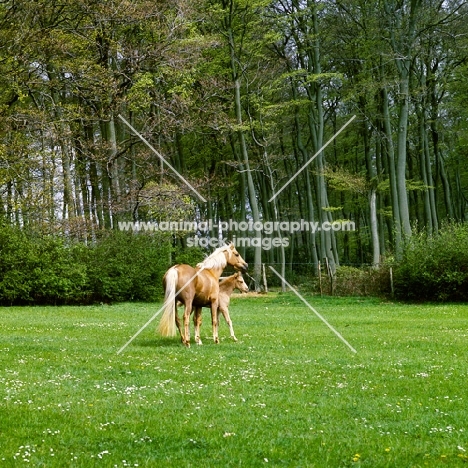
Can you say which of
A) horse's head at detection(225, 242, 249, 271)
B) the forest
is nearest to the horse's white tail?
horse's head at detection(225, 242, 249, 271)

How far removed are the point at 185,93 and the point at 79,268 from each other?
34.7ft

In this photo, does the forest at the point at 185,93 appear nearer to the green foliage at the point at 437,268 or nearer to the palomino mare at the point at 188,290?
the green foliage at the point at 437,268

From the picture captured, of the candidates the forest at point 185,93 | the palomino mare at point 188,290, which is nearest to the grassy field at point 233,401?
the palomino mare at point 188,290

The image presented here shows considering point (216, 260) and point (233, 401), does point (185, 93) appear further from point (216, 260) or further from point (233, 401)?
point (233, 401)

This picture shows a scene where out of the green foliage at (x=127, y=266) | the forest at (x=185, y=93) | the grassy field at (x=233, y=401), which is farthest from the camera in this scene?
the green foliage at (x=127, y=266)

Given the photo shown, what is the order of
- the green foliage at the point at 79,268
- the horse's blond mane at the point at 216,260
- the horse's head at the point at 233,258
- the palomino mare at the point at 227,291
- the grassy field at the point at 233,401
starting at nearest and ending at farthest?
the grassy field at the point at 233,401, the horse's blond mane at the point at 216,260, the palomino mare at the point at 227,291, the horse's head at the point at 233,258, the green foliage at the point at 79,268

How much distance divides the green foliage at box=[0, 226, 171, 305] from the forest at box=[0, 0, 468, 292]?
2.65 ft

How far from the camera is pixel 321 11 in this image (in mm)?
37750

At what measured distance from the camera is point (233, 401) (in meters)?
7.39

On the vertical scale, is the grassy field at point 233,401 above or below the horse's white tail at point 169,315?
below

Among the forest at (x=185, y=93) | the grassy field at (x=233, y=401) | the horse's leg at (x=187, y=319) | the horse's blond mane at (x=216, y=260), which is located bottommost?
the grassy field at (x=233, y=401)

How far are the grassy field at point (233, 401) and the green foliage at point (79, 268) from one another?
42.5 feet

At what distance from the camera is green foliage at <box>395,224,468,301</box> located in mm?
26812

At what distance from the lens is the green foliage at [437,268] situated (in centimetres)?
2681
